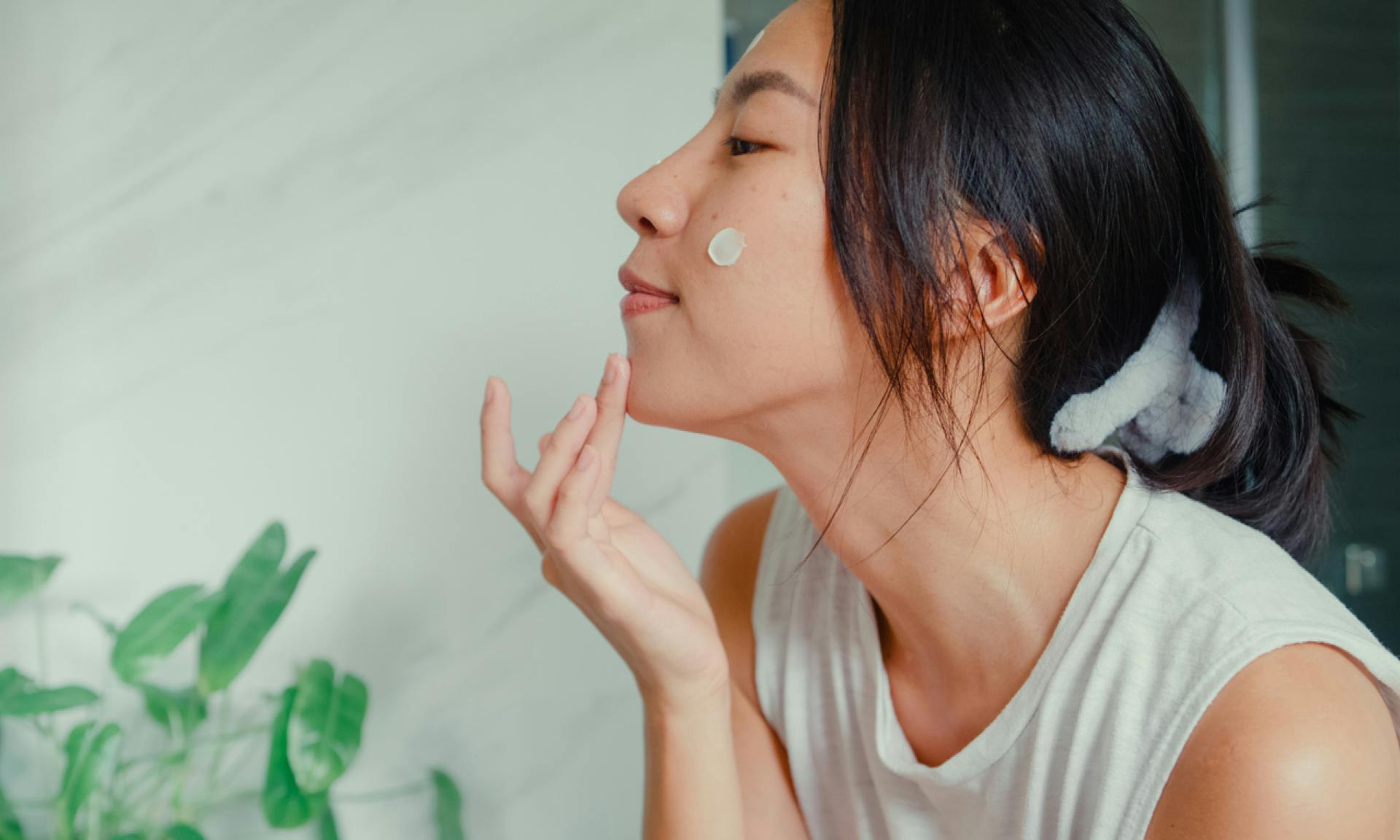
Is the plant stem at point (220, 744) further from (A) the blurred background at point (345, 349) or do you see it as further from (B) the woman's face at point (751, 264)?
(B) the woman's face at point (751, 264)

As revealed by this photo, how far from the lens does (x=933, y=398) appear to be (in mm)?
717

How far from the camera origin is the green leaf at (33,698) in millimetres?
768

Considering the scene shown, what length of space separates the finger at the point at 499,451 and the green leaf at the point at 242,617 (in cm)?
16

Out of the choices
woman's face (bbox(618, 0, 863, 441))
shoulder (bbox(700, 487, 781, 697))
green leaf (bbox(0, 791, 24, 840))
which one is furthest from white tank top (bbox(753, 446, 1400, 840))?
green leaf (bbox(0, 791, 24, 840))

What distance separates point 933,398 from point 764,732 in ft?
1.31

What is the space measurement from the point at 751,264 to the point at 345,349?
50 cm

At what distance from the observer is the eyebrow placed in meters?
0.70

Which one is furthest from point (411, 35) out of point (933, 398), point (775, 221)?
point (933, 398)

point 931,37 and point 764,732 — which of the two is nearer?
point 931,37

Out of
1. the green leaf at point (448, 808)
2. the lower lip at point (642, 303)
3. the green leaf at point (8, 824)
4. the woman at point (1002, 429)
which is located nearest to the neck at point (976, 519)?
the woman at point (1002, 429)

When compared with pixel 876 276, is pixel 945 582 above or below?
below

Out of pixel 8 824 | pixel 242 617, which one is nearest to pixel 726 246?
pixel 242 617

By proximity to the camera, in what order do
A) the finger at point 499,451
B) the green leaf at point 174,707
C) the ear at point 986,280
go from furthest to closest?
the green leaf at point 174,707, the finger at point 499,451, the ear at point 986,280

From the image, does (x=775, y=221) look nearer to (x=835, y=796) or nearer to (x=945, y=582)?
(x=945, y=582)
